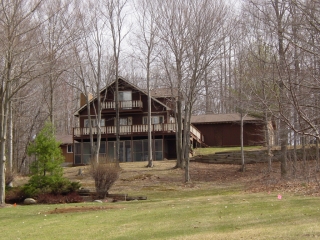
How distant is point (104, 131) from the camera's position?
43.5 meters

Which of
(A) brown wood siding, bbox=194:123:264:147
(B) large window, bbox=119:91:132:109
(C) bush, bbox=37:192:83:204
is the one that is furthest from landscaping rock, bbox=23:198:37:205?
(A) brown wood siding, bbox=194:123:264:147

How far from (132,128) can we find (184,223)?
3099 centimetres

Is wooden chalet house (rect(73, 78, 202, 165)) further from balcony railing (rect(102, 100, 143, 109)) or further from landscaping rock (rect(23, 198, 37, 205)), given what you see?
landscaping rock (rect(23, 198, 37, 205))

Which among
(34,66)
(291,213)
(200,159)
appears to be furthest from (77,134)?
(291,213)

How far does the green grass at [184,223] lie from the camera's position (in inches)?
398

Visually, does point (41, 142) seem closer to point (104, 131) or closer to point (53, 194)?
point (53, 194)

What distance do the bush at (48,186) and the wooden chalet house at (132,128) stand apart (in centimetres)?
1936

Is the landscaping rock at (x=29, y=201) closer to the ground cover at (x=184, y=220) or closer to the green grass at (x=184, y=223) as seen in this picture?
the ground cover at (x=184, y=220)

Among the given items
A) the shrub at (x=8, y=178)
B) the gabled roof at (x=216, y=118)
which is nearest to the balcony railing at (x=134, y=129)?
the gabled roof at (x=216, y=118)

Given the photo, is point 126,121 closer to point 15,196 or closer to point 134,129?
point 134,129

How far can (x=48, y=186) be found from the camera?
22.8m

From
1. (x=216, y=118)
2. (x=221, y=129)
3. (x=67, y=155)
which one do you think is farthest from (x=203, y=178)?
(x=67, y=155)

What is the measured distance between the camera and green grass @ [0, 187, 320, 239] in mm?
10102

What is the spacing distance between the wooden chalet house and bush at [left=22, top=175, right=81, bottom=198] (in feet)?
63.5
